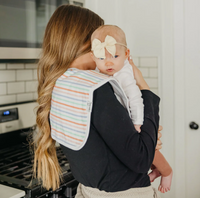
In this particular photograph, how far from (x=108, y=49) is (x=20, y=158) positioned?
1.22 metres

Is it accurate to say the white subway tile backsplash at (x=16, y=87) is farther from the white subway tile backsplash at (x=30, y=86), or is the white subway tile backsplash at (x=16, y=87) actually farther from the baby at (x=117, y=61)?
the baby at (x=117, y=61)

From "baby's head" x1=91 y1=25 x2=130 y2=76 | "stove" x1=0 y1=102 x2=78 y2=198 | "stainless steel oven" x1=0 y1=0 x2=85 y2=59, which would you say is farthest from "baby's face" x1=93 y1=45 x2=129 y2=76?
"stainless steel oven" x1=0 y1=0 x2=85 y2=59

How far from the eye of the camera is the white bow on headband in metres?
1.03

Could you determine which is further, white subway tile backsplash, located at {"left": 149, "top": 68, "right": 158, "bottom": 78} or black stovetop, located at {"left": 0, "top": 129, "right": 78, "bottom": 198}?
white subway tile backsplash, located at {"left": 149, "top": 68, "right": 158, "bottom": 78}

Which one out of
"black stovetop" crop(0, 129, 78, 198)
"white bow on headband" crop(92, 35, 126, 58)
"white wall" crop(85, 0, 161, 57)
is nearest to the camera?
"white bow on headband" crop(92, 35, 126, 58)

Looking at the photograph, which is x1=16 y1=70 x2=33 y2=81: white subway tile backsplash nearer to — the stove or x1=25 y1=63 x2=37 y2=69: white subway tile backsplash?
x1=25 y1=63 x2=37 y2=69: white subway tile backsplash

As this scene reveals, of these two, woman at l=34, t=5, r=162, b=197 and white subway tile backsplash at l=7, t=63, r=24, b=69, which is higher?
white subway tile backsplash at l=7, t=63, r=24, b=69

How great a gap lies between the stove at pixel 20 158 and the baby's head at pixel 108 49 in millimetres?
540

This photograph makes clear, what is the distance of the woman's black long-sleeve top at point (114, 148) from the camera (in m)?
0.90

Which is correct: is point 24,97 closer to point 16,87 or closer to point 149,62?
point 16,87

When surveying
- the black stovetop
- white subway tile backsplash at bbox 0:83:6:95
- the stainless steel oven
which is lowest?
the black stovetop

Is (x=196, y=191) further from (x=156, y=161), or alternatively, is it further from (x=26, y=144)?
(x=26, y=144)

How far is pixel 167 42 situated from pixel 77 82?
154 centimetres

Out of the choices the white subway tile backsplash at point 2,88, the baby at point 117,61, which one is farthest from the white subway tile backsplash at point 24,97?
the baby at point 117,61
